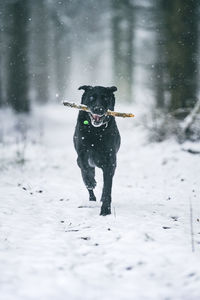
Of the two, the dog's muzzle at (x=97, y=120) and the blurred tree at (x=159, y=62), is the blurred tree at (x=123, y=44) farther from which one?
the dog's muzzle at (x=97, y=120)

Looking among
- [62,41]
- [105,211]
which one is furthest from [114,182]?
[62,41]

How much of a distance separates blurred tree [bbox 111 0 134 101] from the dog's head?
16.4 meters

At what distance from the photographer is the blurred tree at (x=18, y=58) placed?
21.3m

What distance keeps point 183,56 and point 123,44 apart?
14704 mm

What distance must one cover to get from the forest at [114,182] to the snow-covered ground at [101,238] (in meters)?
0.01

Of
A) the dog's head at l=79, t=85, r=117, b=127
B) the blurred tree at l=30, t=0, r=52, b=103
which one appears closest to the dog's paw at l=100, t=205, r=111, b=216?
the dog's head at l=79, t=85, r=117, b=127

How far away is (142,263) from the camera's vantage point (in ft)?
9.28

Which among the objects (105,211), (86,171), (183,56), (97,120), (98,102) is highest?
(183,56)

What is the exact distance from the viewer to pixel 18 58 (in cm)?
2162

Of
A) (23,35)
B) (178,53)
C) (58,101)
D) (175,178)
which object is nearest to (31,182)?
(175,178)

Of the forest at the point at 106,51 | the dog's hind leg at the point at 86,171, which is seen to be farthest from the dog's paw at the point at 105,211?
the forest at the point at 106,51

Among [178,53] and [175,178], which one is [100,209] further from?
[178,53]

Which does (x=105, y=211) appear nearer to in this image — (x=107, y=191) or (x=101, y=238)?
(x=107, y=191)

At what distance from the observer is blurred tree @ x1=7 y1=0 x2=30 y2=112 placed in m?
21.3
